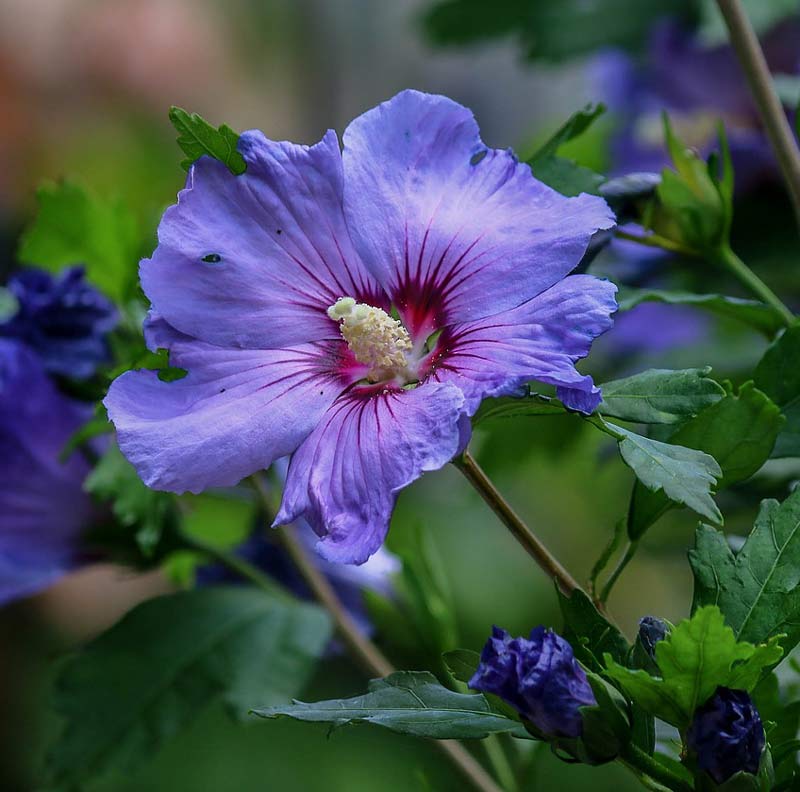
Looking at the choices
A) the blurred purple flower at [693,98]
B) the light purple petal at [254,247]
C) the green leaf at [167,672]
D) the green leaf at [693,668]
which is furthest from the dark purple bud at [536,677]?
the blurred purple flower at [693,98]

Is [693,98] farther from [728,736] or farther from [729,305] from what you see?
[728,736]

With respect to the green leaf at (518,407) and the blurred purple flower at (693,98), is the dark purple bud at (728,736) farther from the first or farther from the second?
the blurred purple flower at (693,98)

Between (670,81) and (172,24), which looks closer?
(670,81)

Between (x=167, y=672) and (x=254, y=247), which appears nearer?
(x=254, y=247)

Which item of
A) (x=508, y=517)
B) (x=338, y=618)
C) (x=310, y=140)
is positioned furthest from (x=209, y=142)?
(x=310, y=140)

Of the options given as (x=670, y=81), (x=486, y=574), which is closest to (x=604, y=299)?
(x=670, y=81)

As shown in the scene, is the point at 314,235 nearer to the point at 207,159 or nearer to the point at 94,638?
the point at 207,159
